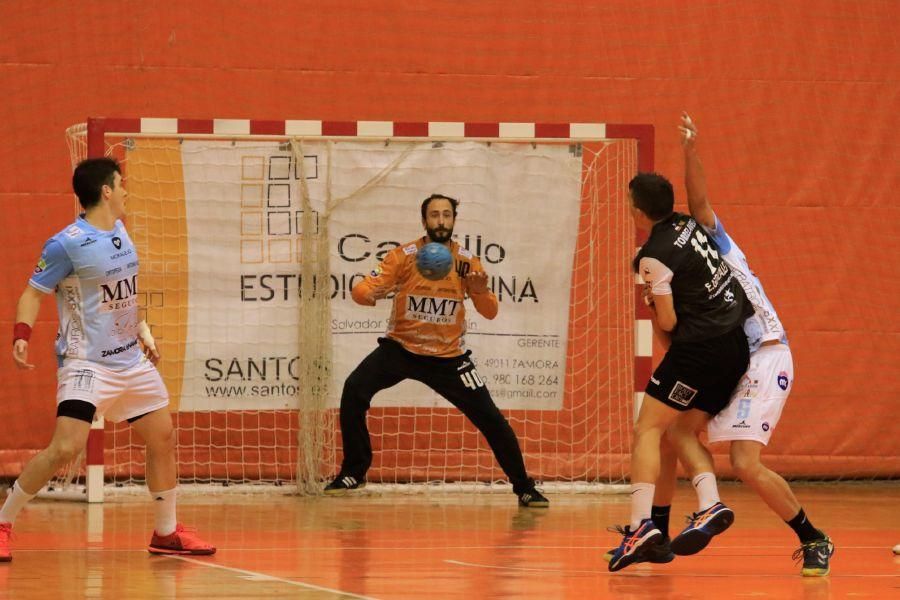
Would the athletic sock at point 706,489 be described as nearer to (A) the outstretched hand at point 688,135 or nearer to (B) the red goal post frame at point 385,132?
(A) the outstretched hand at point 688,135

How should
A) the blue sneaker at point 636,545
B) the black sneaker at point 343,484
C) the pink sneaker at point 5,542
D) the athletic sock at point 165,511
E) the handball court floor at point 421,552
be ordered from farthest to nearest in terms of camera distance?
1. the black sneaker at point 343,484
2. the athletic sock at point 165,511
3. the pink sneaker at point 5,542
4. the blue sneaker at point 636,545
5. the handball court floor at point 421,552

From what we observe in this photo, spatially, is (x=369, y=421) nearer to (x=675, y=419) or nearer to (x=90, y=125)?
(x=90, y=125)

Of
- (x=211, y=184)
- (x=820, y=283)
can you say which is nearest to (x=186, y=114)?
(x=211, y=184)

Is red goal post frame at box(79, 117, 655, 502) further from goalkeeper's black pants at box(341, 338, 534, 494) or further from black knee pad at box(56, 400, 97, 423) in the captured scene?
black knee pad at box(56, 400, 97, 423)

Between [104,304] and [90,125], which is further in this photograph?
[90,125]

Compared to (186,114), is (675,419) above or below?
below

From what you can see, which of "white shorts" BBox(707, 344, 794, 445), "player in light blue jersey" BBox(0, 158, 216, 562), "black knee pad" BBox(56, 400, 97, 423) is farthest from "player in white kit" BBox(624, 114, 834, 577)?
"black knee pad" BBox(56, 400, 97, 423)

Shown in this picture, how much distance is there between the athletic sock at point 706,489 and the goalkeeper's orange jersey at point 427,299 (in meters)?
3.37

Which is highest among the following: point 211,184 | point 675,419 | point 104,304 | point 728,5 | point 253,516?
point 728,5

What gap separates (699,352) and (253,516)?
148 inches

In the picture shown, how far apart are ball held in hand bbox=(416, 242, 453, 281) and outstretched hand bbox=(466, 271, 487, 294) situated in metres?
0.18

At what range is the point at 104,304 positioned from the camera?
287 inches

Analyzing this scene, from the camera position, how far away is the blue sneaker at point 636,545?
21.8 ft

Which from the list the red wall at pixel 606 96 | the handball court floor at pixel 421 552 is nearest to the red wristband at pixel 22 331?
the handball court floor at pixel 421 552
